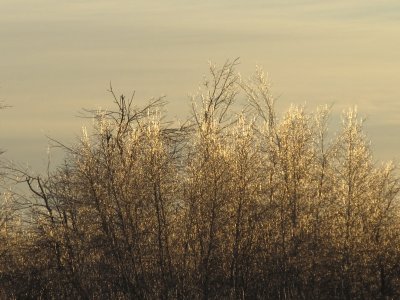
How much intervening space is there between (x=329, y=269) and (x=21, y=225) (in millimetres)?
10676

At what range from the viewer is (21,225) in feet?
92.1

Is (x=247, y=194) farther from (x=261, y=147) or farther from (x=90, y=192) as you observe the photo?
(x=90, y=192)

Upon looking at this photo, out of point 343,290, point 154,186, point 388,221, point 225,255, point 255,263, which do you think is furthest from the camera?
point 388,221

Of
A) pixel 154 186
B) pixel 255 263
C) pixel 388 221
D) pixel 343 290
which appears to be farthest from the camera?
pixel 388 221

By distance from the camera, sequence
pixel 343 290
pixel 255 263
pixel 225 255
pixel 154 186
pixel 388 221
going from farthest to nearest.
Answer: pixel 388 221 < pixel 343 290 < pixel 255 263 < pixel 225 255 < pixel 154 186

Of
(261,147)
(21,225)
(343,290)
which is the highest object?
(261,147)

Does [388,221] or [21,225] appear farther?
[388,221]

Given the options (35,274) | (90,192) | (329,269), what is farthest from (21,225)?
(329,269)

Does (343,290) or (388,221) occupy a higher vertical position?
(388,221)

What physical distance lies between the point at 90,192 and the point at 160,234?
224cm

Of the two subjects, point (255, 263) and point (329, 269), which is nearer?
point (255, 263)

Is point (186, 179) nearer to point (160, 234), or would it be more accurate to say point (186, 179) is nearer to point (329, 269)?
point (160, 234)

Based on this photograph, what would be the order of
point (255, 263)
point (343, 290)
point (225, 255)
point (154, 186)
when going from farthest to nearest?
point (343, 290) < point (255, 263) < point (225, 255) < point (154, 186)

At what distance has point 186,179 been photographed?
25484mm
